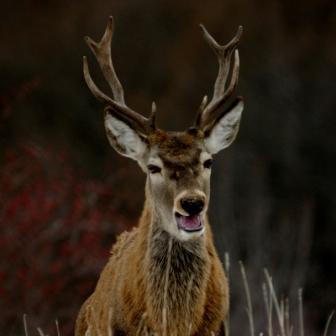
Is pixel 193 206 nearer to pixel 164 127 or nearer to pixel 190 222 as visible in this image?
pixel 190 222

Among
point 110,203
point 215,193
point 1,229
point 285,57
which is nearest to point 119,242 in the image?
point 1,229

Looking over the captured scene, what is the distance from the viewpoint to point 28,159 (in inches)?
1032

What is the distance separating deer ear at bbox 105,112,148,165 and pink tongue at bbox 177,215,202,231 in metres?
0.80

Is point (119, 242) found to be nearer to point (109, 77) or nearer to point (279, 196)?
point (109, 77)

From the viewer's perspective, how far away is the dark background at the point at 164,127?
22828mm

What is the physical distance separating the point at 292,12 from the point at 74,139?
16.1 meters

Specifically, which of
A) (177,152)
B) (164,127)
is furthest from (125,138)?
(164,127)

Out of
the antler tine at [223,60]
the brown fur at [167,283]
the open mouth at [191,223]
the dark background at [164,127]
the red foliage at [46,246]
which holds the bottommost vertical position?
the dark background at [164,127]

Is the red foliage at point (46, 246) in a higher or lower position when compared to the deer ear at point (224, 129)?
lower

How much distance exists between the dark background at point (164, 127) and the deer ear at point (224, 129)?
8.34 m

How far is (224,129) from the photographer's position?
1077 centimetres

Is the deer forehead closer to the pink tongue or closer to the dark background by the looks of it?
the pink tongue

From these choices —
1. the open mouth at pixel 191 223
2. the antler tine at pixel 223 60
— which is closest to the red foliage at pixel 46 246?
the antler tine at pixel 223 60

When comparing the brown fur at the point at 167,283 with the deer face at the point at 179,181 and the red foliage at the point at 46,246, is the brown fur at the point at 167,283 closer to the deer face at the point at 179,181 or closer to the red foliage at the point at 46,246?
the deer face at the point at 179,181
